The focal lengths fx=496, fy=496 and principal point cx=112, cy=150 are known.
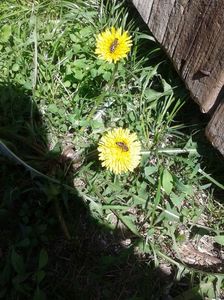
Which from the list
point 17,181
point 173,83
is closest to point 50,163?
point 17,181

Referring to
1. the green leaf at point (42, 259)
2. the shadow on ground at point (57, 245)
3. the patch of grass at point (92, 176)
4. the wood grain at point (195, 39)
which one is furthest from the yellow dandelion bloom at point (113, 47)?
the green leaf at point (42, 259)

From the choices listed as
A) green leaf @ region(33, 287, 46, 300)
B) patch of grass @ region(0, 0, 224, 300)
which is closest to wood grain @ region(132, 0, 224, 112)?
patch of grass @ region(0, 0, 224, 300)

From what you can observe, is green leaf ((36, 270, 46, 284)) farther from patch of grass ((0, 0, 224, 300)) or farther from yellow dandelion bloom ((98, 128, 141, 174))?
yellow dandelion bloom ((98, 128, 141, 174))

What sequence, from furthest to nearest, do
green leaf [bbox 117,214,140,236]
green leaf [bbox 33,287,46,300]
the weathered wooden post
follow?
1. green leaf [bbox 117,214,140,236]
2. the weathered wooden post
3. green leaf [bbox 33,287,46,300]

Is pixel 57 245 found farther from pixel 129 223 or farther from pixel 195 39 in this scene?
pixel 195 39

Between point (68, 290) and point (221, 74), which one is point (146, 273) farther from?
point (221, 74)

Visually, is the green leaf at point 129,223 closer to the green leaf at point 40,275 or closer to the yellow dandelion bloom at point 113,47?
the green leaf at point 40,275

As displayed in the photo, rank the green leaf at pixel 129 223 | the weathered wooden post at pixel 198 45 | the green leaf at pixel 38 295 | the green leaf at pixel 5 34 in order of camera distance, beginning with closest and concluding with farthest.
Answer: the green leaf at pixel 38 295 < the weathered wooden post at pixel 198 45 < the green leaf at pixel 129 223 < the green leaf at pixel 5 34
